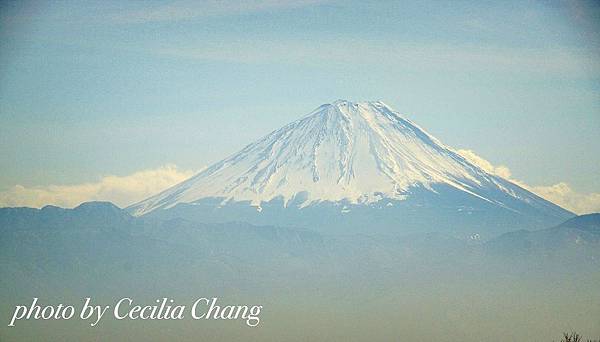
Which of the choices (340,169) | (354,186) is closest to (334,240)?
(354,186)

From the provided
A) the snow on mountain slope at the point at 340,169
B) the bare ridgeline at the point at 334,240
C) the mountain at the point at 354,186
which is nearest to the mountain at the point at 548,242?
the bare ridgeline at the point at 334,240

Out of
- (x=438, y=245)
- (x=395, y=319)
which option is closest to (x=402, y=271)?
(x=438, y=245)

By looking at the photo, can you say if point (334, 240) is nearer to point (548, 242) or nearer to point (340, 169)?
point (340, 169)

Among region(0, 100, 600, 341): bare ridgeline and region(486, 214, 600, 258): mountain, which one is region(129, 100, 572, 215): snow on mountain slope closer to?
region(0, 100, 600, 341): bare ridgeline

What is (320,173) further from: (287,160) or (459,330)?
(459,330)

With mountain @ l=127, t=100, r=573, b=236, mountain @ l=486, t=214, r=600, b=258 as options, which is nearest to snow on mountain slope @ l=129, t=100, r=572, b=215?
mountain @ l=127, t=100, r=573, b=236
